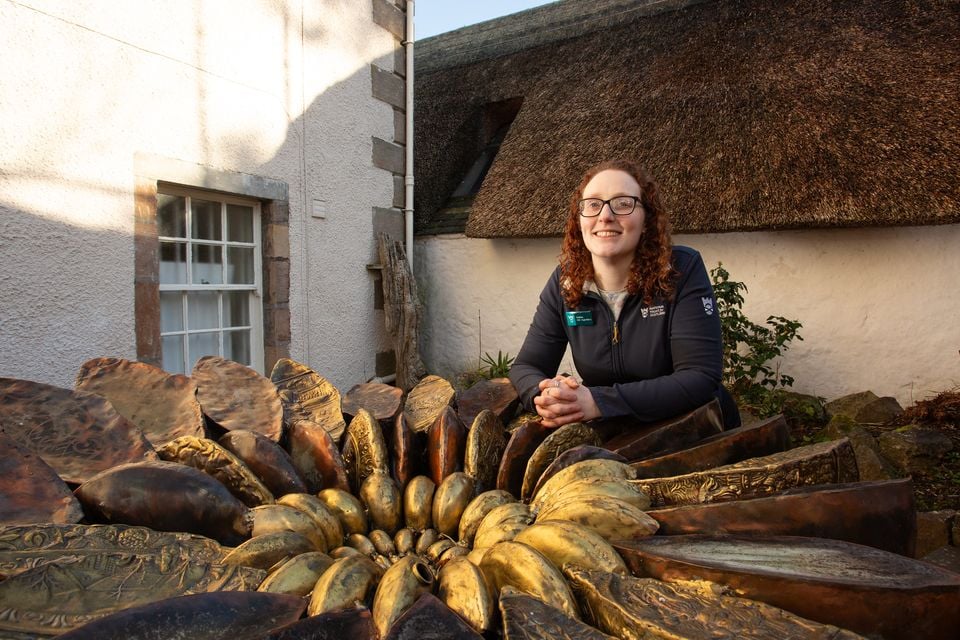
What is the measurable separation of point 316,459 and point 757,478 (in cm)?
74

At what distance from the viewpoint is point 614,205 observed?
4.65 feet

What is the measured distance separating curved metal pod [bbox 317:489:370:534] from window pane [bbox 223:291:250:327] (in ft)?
11.6

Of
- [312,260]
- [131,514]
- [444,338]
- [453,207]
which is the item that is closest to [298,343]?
[312,260]

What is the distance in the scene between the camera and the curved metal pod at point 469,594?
0.65m

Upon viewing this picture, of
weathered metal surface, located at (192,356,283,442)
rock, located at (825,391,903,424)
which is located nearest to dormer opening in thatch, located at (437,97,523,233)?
rock, located at (825,391,903,424)

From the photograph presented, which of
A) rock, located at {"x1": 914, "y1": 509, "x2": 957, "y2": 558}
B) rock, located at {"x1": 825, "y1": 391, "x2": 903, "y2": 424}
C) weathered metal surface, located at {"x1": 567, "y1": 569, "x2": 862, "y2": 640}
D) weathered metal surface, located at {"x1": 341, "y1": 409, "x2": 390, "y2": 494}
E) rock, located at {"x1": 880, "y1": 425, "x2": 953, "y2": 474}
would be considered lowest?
rock, located at {"x1": 914, "y1": 509, "x2": 957, "y2": 558}

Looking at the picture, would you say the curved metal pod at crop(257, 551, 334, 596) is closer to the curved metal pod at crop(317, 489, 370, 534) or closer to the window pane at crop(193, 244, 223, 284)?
the curved metal pod at crop(317, 489, 370, 534)

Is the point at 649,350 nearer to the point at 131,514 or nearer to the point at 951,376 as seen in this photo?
the point at 131,514

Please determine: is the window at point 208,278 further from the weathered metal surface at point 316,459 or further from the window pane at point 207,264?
the weathered metal surface at point 316,459

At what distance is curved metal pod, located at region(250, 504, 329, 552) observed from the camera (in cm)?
Answer: 82

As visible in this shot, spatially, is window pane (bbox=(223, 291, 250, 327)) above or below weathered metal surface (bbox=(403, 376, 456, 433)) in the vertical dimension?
above

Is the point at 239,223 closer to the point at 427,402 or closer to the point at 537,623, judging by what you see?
the point at 427,402

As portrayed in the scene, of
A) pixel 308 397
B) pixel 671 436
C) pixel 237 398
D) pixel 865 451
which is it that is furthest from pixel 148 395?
pixel 865 451

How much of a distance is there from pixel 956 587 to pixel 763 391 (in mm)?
3838
